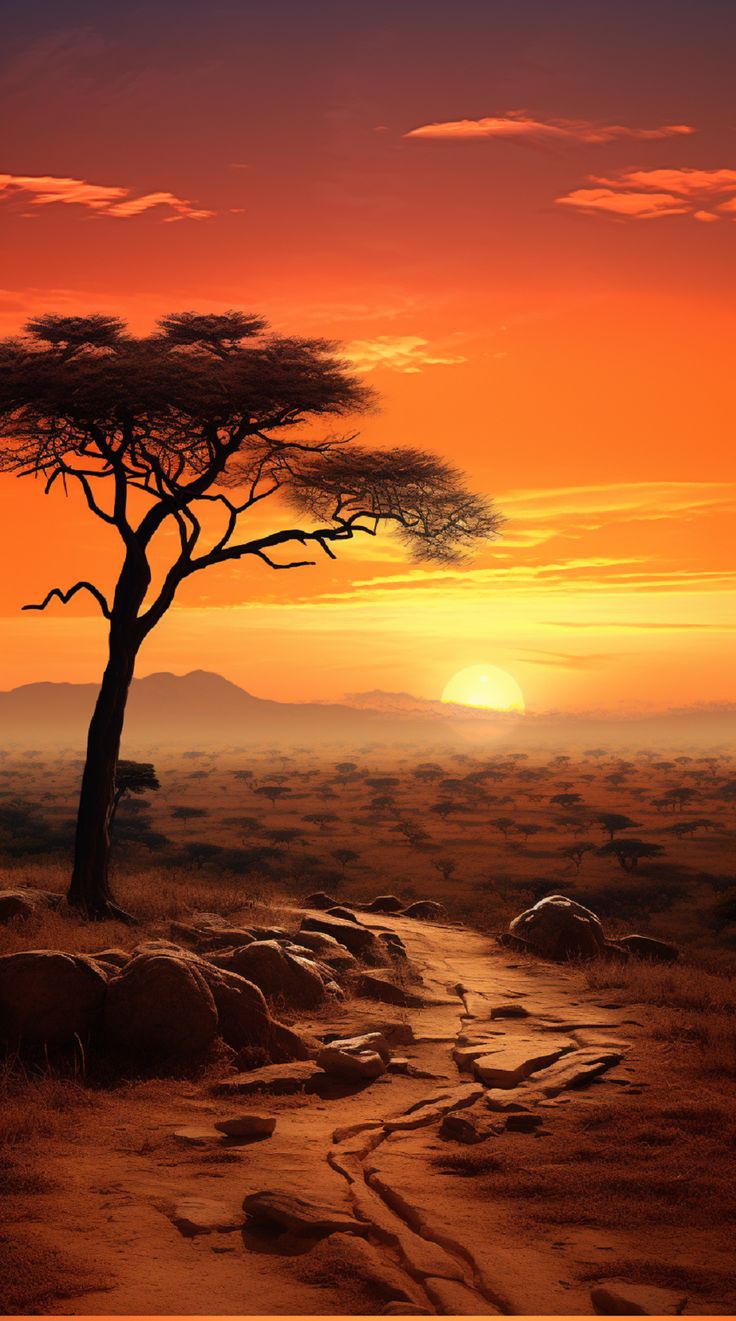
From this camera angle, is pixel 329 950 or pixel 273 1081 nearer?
pixel 273 1081

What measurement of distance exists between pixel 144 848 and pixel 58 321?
32.1 m

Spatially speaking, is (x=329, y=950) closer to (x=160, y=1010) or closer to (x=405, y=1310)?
(x=160, y=1010)

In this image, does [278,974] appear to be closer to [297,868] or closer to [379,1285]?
[379,1285]

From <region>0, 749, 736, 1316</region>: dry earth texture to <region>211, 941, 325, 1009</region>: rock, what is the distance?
0.16 meters

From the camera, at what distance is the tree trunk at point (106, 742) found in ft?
65.3

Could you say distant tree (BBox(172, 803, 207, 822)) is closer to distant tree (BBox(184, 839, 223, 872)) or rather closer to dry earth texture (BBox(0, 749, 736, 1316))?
distant tree (BBox(184, 839, 223, 872))

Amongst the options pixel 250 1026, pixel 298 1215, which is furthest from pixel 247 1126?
pixel 250 1026

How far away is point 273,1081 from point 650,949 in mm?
10823

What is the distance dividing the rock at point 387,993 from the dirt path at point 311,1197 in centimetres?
262

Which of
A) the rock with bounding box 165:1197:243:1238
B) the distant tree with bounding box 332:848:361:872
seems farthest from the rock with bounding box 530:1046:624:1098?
the distant tree with bounding box 332:848:361:872

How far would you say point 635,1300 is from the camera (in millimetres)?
6555

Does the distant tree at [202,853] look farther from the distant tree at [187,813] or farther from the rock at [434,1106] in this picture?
the rock at [434,1106]

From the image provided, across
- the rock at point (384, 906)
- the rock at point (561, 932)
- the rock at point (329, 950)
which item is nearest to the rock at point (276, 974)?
the rock at point (329, 950)

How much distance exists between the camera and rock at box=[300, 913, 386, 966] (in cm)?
1788
